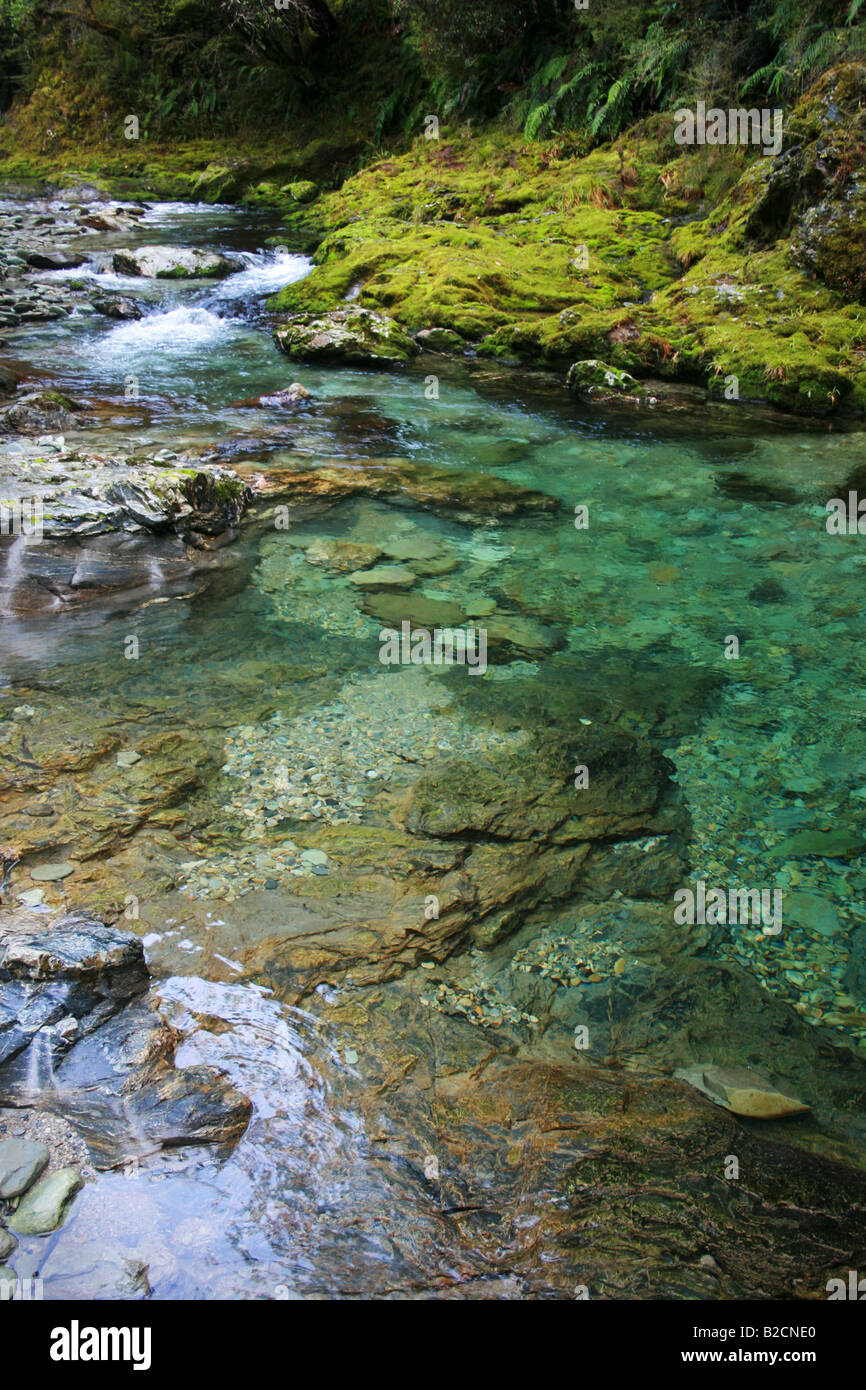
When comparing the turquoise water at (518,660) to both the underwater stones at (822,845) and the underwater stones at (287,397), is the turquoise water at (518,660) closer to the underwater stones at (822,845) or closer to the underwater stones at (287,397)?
the underwater stones at (822,845)

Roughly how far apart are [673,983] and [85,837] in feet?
8.36

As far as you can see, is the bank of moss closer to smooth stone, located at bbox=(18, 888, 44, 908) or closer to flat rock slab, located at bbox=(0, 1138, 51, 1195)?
smooth stone, located at bbox=(18, 888, 44, 908)

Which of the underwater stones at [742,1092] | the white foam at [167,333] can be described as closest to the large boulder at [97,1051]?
the underwater stones at [742,1092]

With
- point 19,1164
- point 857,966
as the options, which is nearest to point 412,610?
point 857,966

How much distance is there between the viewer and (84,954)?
2.93 meters

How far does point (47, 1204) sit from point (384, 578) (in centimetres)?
456

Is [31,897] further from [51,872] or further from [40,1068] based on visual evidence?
[40,1068]

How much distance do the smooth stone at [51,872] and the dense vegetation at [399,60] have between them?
14242mm

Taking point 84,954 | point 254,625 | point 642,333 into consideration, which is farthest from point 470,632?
point 642,333

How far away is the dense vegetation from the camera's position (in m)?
13.7

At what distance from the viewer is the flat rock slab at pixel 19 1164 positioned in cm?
222

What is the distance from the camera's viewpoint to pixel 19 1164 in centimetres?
228

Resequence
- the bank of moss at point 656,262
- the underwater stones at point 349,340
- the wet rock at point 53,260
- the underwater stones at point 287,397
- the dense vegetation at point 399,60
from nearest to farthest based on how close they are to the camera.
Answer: the underwater stones at point 287,397, the bank of moss at point 656,262, the underwater stones at point 349,340, the dense vegetation at point 399,60, the wet rock at point 53,260

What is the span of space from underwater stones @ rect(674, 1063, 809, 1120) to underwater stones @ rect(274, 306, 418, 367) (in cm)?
1049
